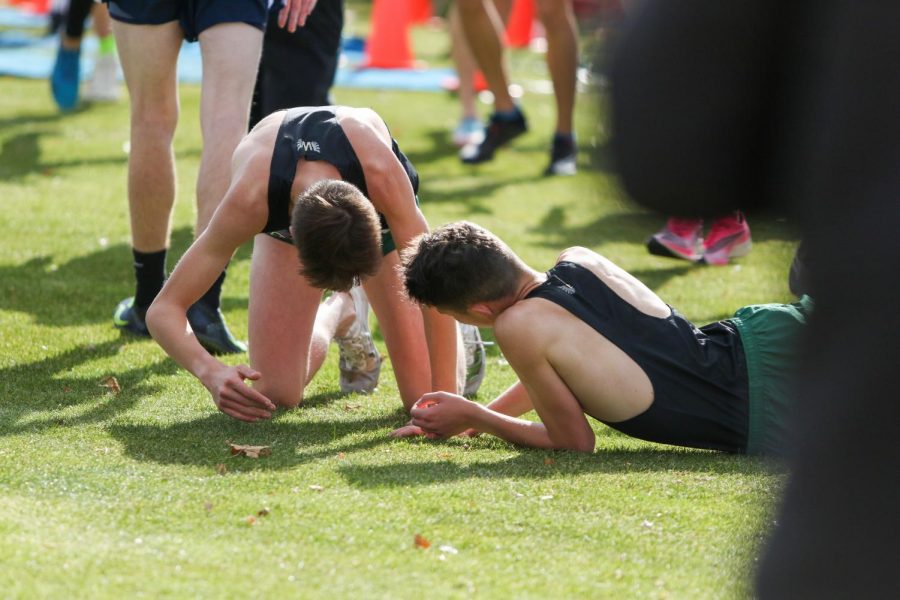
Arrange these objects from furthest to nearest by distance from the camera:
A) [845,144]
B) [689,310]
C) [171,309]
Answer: [689,310] → [171,309] → [845,144]

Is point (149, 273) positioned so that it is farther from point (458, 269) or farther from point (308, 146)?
point (458, 269)

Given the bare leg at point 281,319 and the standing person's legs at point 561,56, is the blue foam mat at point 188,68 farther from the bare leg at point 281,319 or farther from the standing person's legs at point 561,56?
the bare leg at point 281,319

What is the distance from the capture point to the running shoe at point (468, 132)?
8359 millimetres

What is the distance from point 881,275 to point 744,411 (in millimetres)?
2131

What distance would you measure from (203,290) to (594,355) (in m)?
1.07

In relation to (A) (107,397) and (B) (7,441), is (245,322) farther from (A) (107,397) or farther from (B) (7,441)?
(B) (7,441)

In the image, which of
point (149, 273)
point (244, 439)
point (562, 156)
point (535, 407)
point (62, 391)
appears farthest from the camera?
point (562, 156)

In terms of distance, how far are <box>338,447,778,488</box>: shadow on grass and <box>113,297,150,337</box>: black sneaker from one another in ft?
5.21

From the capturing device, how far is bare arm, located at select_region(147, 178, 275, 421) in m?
3.22

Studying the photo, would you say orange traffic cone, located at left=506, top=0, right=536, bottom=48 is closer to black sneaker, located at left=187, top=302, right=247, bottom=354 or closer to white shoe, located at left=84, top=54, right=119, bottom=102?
white shoe, located at left=84, top=54, right=119, bottom=102

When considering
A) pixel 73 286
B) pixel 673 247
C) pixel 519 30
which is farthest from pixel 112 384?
pixel 519 30

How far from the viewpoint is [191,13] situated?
3.95 m

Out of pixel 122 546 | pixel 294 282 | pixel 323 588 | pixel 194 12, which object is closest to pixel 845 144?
pixel 323 588

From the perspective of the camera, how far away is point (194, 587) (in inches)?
83.5
